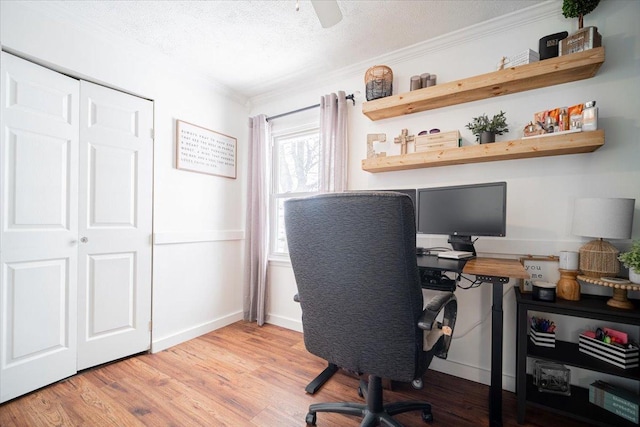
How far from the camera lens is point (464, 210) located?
183 cm

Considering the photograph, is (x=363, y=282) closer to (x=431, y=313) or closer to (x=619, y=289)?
(x=431, y=313)

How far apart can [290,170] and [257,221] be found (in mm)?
689

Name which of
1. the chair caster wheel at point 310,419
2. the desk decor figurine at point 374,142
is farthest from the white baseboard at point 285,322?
the desk decor figurine at point 374,142

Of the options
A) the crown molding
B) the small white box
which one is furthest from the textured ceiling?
the small white box

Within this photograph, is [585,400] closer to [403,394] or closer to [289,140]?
[403,394]

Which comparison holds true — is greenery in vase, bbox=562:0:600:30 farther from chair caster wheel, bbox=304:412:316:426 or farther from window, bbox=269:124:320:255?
chair caster wheel, bbox=304:412:316:426

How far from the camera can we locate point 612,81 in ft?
5.37

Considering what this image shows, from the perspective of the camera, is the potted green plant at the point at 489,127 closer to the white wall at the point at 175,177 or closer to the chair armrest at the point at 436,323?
the chair armrest at the point at 436,323

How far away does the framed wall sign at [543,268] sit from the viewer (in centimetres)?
171

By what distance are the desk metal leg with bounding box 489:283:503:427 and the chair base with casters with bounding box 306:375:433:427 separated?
341mm

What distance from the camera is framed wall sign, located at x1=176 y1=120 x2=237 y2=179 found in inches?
101

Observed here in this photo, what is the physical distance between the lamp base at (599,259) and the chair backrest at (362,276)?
47.7 inches

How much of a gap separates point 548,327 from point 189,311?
2.86m

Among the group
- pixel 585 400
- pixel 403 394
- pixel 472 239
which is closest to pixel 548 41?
pixel 472 239
